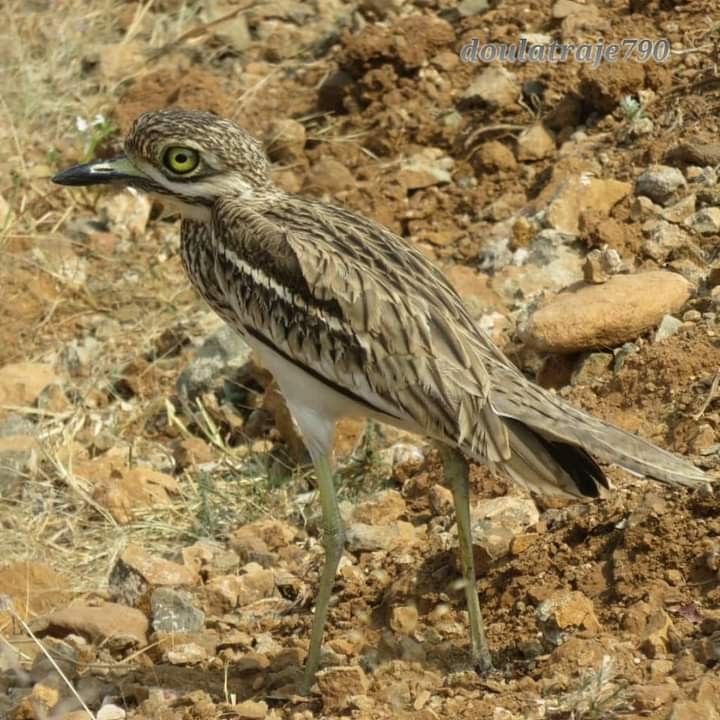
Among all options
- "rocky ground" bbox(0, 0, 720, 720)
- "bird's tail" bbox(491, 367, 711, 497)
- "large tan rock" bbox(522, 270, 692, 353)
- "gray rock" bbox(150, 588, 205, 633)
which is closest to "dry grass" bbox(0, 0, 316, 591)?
"rocky ground" bbox(0, 0, 720, 720)

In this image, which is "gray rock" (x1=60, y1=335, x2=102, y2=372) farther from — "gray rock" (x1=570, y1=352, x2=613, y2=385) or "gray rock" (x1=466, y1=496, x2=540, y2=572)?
"gray rock" (x1=466, y1=496, x2=540, y2=572)

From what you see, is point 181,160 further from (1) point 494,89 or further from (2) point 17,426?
(1) point 494,89

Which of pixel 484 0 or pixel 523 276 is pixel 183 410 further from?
pixel 484 0

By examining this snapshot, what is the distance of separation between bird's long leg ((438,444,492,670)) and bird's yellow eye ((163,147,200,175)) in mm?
1210

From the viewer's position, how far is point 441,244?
745 centimetres

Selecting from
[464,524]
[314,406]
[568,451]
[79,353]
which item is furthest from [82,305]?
[568,451]

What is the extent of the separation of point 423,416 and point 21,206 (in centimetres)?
436

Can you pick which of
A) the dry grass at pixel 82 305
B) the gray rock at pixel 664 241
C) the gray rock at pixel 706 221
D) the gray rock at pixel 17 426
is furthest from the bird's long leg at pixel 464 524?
the gray rock at pixel 17 426

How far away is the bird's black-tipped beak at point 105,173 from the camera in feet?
17.0

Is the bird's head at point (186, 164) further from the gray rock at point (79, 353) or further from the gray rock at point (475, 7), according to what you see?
the gray rock at point (475, 7)

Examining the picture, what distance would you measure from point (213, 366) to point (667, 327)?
208cm

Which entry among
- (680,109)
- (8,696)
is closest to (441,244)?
(680,109)

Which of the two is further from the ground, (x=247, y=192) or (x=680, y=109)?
(x=247, y=192)

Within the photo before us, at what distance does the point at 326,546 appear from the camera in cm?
483
